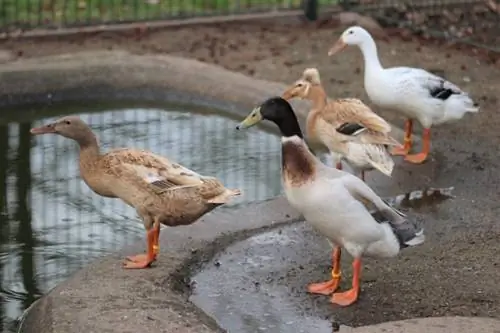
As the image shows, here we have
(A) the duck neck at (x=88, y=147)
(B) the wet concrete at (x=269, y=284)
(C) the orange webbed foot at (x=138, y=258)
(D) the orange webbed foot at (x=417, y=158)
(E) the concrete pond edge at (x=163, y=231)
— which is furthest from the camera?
(D) the orange webbed foot at (x=417, y=158)

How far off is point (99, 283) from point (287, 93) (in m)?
2.37

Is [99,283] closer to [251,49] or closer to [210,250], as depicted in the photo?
[210,250]

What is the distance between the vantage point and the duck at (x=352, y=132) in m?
6.33

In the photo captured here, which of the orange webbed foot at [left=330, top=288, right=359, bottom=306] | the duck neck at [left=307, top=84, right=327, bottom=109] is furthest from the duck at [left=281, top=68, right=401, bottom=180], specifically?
the orange webbed foot at [left=330, top=288, right=359, bottom=306]

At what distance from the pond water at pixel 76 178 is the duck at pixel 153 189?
610mm

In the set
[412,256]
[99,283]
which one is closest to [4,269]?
[99,283]

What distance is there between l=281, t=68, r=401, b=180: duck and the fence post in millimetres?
4547

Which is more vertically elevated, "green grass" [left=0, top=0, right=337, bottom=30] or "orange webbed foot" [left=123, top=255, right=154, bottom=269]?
"green grass" [left=0, top=0, right=337, bottom=30]

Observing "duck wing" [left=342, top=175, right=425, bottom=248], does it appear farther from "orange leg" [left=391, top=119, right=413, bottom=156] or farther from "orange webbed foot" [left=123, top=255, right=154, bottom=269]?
"orange leg" [left=391, top=119, right=413, bottom=156]

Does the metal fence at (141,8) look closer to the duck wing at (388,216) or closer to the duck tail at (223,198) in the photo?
the duck tail at (223,198)

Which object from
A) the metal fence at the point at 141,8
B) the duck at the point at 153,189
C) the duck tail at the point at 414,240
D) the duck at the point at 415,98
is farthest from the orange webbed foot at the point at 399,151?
the metal fence at the point at 141,8

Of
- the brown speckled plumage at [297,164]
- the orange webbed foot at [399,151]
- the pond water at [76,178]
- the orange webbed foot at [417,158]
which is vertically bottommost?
the pond water at [76,178]

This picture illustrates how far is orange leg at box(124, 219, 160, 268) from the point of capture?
17.2 feet

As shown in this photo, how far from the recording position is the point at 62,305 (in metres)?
4.67
